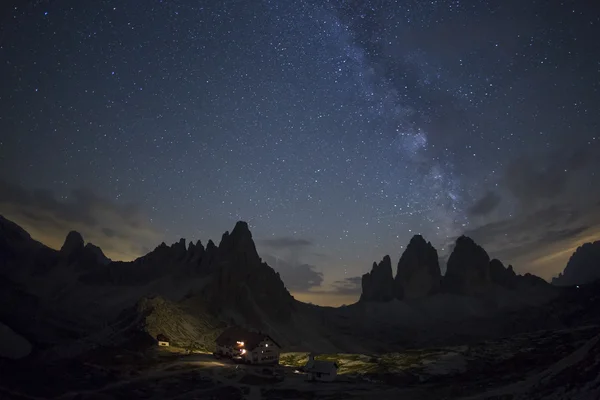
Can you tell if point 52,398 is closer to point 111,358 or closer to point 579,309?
point 111,358

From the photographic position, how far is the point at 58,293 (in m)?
194

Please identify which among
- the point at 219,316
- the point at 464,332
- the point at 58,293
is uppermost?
the point at 58,293

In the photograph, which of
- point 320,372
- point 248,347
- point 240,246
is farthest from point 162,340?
point 240,246

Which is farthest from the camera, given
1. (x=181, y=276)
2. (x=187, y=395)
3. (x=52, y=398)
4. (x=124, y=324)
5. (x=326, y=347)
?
(x=181, y=276)


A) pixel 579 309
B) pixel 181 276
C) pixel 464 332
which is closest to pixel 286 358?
pixel 181 276

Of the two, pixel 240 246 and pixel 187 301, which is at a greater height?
pixel 240 246

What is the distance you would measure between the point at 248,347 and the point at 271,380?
54.5ft

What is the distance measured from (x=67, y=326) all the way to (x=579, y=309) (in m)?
216

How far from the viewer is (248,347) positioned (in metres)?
78.6

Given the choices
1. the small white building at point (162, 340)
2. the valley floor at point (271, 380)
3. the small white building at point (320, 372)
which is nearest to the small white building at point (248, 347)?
the valley floor at point (271, 380)

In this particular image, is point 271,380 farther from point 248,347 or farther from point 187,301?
point 187,301

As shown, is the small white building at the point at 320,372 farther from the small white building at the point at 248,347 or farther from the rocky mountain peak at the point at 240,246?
the rocky mountain peak at the point at 240,246

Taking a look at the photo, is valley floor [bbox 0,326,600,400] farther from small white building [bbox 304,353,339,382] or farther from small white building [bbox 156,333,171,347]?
small white building [bbox 156,333,171,347]

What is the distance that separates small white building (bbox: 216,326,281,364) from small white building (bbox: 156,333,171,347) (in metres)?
13.4
